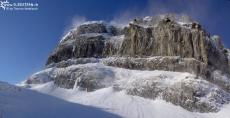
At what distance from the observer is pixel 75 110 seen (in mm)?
93688

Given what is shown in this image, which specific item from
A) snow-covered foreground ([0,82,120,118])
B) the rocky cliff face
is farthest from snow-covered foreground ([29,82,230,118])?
snow-covered foreground ([0,82,120,118])

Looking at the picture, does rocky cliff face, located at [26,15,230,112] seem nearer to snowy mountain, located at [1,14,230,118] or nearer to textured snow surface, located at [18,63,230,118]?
snowy mountain, located at [1,14,230,118]

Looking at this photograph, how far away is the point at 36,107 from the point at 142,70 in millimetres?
47159

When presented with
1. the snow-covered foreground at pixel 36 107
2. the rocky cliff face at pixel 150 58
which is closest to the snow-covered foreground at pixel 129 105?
the rocky cliff face at pixel 150 58

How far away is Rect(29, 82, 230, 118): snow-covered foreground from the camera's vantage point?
97594 millimetres

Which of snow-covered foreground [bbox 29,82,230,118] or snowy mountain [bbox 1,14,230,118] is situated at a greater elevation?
snowy mountain [bbox 1,14,230,118]

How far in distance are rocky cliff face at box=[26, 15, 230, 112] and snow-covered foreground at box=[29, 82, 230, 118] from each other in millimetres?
2884

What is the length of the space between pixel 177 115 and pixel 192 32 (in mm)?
42944

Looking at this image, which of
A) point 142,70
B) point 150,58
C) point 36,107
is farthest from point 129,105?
point 150,58

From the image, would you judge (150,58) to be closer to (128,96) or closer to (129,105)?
(128,96)

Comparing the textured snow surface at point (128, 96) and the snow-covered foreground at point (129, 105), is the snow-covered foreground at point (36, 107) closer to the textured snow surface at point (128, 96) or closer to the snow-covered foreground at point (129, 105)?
the textured snow surface at point (128, 96)

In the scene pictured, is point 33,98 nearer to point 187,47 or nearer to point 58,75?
point 58,75

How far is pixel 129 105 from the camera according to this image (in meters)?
104

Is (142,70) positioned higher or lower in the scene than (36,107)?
higher
